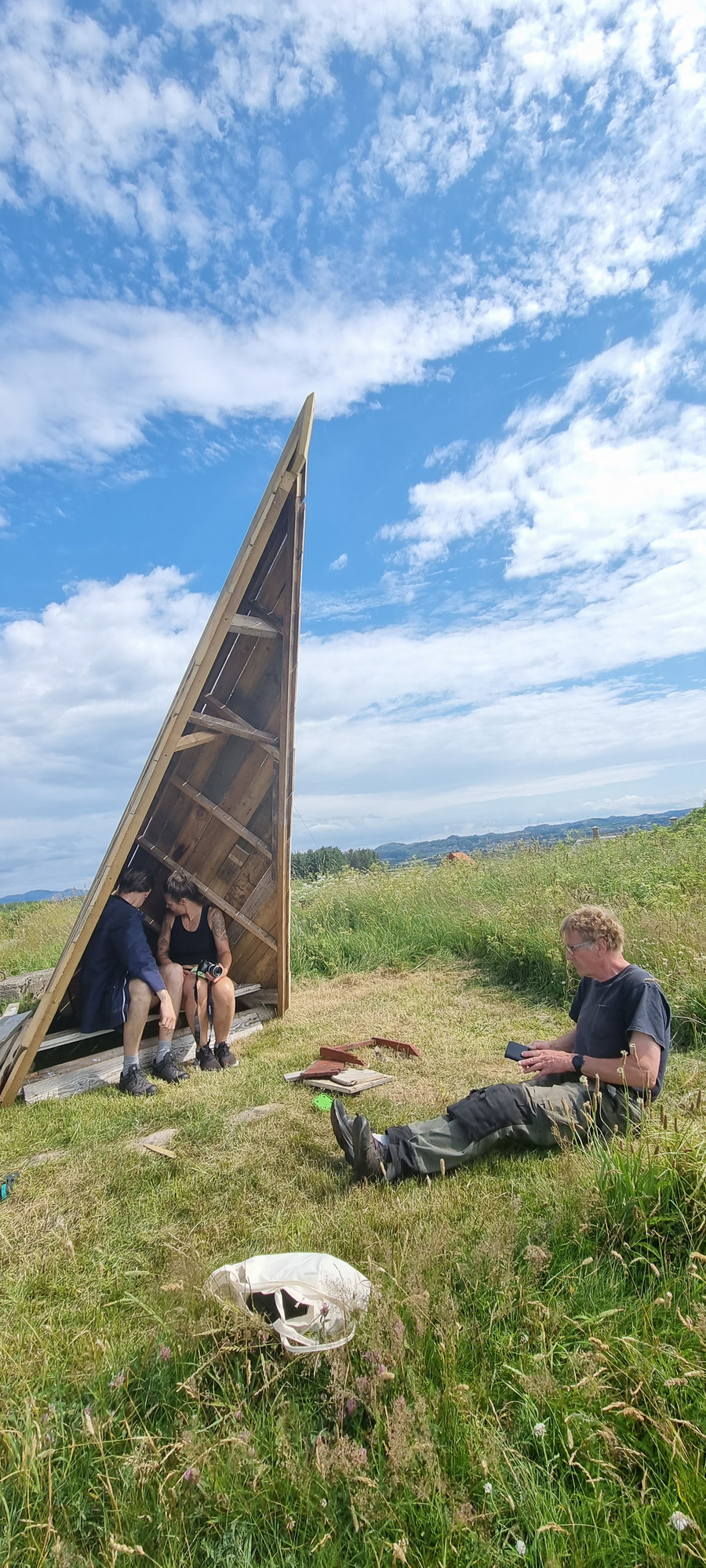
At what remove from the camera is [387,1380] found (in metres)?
2.01

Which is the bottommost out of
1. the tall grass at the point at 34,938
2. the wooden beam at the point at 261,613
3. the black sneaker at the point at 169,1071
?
the black sneaker at the point at 169,1071

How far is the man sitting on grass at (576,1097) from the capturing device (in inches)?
134

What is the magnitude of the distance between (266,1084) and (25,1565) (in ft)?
11.5

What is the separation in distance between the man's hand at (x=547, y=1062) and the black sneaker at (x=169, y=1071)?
112 inches

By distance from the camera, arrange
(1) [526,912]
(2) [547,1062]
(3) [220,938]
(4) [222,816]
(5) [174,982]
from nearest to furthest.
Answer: (2) [547,1062], (5) [174,982], (3) [220,938], (4) [222,816], (1) [526,912]

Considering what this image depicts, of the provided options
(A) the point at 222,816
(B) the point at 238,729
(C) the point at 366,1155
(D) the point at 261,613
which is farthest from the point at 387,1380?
(D) the point at 261,613

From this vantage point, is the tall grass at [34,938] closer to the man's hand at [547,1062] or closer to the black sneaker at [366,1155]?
the black sneaker at [366,1155]

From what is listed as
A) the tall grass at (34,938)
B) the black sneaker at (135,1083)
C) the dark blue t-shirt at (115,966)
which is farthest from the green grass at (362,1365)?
the tall grass at (34,938)

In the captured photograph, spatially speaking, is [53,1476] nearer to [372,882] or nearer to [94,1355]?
[94,1355]

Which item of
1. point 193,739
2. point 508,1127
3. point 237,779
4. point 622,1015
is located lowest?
point 508,1127

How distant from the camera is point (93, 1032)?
19.1ft

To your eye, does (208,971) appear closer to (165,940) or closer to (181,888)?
(165,940)

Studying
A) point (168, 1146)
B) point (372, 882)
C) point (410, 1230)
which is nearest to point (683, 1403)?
point (410, 1230)

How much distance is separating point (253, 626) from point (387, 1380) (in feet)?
16.0
